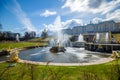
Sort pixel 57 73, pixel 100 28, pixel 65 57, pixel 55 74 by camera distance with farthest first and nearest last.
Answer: pixel 100 28 → pixel 65 57 → pixel 55 74 → pixel 57 73

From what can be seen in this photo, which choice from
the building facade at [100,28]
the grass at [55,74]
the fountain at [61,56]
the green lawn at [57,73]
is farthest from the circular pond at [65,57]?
the building facade at [100,28]

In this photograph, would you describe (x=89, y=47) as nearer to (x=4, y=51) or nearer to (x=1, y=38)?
(x=4, y=51)

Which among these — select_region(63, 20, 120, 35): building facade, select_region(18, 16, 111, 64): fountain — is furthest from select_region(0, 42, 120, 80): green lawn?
select_region(63, 20, 120, 35): building facade

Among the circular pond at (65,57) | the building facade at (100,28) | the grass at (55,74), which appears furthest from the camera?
the building facade at (100,28)

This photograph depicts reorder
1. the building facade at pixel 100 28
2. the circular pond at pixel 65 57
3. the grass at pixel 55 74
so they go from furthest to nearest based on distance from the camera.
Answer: the building facade at pixel 100 28 → the circular pond at pixel 65 57 → the grass at pixel 55 74

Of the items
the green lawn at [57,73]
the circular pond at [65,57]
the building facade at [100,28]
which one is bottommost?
the circular pond at [65,57]

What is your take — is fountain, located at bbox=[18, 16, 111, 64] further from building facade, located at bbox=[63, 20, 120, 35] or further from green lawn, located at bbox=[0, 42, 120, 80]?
building facade, located at bbox=[63, 20, 120, 35]

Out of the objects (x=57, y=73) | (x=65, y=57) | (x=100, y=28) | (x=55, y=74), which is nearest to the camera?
(x=57, y=73)

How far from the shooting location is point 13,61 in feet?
55.1

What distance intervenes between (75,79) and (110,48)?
26.1m

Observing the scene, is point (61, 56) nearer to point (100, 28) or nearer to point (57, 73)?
point (57, 73)

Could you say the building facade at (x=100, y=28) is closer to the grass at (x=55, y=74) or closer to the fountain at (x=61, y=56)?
the fountain at (x=61, y=56)

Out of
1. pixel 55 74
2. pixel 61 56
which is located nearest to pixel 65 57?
pixel 61 56

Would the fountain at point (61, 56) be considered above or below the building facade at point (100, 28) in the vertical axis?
below
